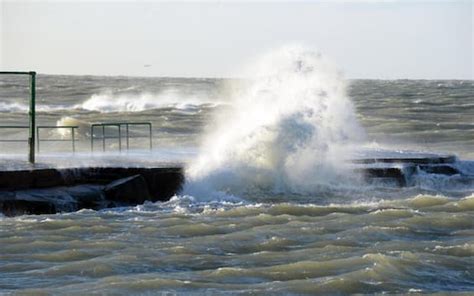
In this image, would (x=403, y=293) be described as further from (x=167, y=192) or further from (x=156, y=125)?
(x=156, y=125)

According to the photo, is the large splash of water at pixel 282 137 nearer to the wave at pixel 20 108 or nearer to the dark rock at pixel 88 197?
the dark rock at pixel 88 197

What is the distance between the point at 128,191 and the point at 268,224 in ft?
11.0

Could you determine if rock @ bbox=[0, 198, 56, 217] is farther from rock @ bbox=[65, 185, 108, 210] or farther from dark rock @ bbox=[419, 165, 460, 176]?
dark rock @ bbox=[419, 165, 460, 176]

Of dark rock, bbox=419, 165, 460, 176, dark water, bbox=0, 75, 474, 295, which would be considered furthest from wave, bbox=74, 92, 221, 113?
dark water, bbox=0, 75, 474, 295

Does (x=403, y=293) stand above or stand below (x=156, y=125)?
below

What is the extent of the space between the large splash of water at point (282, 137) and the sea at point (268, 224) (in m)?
0.04

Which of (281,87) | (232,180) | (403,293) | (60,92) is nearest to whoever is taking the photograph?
(403,293)

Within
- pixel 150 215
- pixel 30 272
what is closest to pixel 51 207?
pixel 150 215

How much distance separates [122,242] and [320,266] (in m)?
2.85

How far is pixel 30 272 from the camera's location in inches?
437

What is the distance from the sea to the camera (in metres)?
10.8

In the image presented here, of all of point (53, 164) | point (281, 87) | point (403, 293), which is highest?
point (281, 87)

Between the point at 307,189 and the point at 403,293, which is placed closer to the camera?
the point at 403,293

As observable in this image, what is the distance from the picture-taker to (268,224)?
1452 cm
